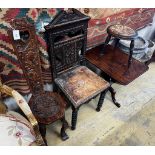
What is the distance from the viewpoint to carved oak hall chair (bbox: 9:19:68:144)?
1.52m

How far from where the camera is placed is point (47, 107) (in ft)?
5.85

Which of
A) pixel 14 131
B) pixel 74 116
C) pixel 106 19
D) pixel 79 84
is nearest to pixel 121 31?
Result: pixel 106 19

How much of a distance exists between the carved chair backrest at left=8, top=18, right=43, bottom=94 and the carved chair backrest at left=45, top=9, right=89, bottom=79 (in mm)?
160

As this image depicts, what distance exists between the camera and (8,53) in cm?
173

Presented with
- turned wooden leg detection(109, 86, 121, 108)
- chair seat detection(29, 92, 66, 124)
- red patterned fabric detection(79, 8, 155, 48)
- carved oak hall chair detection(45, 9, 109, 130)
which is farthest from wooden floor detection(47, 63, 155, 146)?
red patterned fabric detection(79, 8, 155, 48)

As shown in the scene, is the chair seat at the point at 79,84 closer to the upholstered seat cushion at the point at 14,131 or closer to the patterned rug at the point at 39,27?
the patterned rug at the point at 39,27

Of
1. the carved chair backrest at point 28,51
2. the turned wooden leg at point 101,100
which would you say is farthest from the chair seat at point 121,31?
the carved chair backrest at point 28,51

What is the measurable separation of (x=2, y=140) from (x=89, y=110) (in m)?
1.31

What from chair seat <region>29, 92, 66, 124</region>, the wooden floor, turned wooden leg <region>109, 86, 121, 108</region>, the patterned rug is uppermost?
the patterned rug

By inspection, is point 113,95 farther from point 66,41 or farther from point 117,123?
point 66,41

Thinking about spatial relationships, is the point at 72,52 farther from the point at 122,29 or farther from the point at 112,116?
the point at 112,116

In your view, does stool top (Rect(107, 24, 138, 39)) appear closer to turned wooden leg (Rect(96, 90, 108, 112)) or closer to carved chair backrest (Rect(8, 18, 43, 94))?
turned wooden leg (Rect(96, 90, 108, 112))

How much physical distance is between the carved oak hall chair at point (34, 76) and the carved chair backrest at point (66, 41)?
176mm
